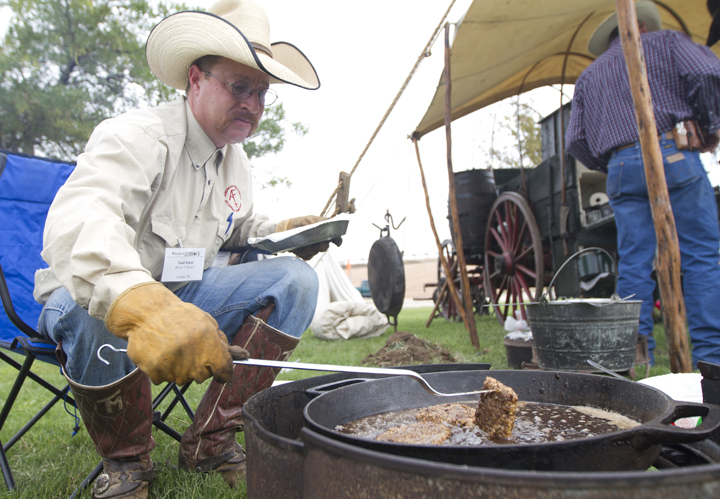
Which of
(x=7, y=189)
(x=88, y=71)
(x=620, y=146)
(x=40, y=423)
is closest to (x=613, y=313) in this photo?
(x=620, y=146)

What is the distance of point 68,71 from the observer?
10.9 meters

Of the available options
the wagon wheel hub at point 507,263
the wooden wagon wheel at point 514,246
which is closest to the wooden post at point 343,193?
the wooden wagon wheel at point 514,246

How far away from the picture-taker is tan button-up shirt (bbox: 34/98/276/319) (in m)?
1.05

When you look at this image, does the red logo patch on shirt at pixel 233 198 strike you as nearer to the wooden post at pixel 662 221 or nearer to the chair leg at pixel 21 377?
the chair leg at pixel 21 377

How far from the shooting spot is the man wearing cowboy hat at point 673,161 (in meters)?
2.51

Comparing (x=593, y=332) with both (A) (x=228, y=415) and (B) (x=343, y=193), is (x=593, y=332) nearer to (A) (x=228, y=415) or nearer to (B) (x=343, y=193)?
(B) (x=343, y=193)

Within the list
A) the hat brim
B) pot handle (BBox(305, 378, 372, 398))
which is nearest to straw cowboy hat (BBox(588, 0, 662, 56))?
the hat brim

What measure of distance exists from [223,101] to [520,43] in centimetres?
351

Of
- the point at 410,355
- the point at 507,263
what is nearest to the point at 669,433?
the point at 410,355

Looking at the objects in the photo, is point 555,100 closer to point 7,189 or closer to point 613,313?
point 613,313

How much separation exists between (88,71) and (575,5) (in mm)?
11057

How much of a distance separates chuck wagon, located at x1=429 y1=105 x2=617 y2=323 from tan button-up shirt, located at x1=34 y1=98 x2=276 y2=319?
1.82m

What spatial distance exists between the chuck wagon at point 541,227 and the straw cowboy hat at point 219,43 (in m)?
→ 1.96

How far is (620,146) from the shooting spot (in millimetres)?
2812
